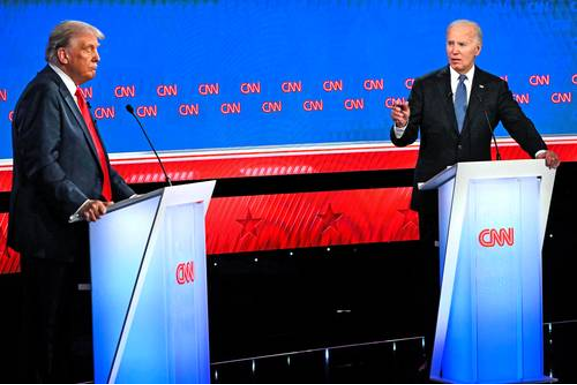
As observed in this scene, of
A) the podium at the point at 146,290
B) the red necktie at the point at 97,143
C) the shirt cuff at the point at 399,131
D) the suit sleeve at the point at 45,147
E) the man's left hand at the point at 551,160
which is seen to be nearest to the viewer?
the podium at the point at 146,290

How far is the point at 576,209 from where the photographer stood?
274 inches

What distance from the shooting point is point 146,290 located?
13.7 feet

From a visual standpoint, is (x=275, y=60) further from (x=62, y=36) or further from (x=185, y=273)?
(x=185, y=273)

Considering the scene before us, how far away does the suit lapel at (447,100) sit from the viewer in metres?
5.27

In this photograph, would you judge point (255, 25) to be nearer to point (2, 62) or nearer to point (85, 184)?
point (2, 62)

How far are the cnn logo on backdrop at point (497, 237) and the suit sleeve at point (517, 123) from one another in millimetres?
681

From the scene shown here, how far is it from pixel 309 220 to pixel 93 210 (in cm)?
250

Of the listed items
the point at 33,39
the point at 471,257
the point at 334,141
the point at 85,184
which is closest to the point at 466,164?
the point at 471,257

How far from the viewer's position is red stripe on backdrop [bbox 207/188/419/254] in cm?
639

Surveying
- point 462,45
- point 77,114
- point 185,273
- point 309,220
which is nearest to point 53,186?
point 77,114

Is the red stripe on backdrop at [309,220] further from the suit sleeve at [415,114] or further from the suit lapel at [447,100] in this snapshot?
the suit lapel at [447,100]

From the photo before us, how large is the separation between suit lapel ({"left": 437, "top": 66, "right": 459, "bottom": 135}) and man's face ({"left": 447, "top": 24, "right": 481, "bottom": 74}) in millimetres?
86

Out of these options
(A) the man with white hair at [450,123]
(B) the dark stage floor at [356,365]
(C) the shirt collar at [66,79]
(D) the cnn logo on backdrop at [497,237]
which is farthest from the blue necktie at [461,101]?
(C) the shirt collar at [66,79]

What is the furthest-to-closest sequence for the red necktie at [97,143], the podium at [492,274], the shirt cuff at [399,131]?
1. the shirt cuff at [399,131]
2. the podium at [492,274]
3. the red necktie at [97,143]
